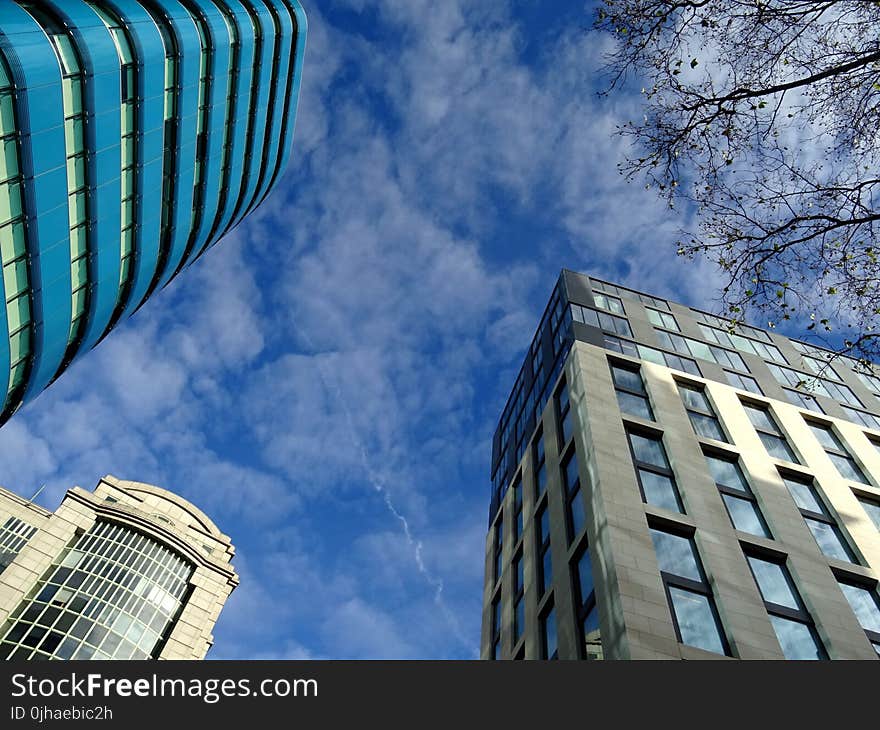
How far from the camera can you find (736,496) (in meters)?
26.6

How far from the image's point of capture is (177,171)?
4131cm

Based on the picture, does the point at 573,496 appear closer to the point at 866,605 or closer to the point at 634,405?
the point at 634,405

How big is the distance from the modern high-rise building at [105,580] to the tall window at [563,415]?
4224cm

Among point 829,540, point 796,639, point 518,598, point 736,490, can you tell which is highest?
point 736,490

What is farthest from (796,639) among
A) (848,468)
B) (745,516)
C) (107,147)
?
(107,147)

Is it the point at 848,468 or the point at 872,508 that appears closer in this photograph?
the point at 872,508

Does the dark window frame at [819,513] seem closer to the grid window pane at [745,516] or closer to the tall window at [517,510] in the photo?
the grid window pane at [745,516]

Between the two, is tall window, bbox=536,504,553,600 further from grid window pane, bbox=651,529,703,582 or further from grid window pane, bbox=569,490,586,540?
grid window pane, bbox=651,529,703,582

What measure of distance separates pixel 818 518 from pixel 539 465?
13334 mm

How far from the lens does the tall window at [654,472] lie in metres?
24.8

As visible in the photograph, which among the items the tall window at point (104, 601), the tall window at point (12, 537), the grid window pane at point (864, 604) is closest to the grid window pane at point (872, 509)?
the grid window pane at point (864, 604)

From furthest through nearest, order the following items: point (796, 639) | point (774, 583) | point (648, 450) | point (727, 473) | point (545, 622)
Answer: point (727, 473) → point (648, 450) → point (545, 622) → point (774, 583) → point (796, 639)
